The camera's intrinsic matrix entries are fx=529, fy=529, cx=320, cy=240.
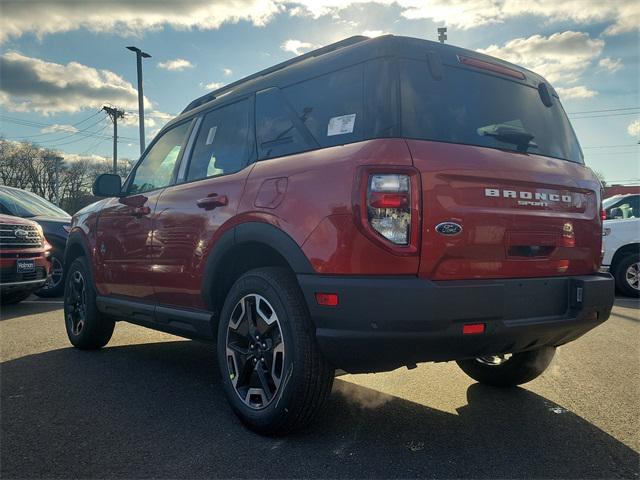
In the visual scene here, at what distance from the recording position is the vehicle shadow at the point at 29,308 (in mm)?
7112

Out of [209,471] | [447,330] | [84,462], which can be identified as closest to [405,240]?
[447,330]

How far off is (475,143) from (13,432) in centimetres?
287

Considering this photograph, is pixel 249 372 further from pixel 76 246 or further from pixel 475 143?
pixel 76 246

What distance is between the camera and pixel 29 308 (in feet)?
25.4

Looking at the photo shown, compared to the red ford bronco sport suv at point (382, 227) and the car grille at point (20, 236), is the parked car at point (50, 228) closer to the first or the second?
the car grille at point (20, 236)

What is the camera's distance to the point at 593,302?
2693 millimetres

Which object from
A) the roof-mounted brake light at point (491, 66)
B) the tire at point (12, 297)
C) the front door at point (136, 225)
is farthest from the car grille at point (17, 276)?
the roof-mounted brake light at point (491, 66)

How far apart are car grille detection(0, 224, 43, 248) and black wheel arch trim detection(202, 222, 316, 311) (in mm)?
5466

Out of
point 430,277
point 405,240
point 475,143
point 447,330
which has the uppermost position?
point 475,143

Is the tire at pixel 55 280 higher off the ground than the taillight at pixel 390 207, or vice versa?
the taillight at pixel 390 207

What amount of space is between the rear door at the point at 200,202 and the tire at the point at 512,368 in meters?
1.92

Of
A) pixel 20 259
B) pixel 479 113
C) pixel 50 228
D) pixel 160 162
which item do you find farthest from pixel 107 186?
pixel 50 228

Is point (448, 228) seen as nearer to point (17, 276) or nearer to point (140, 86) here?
point (17, 276)

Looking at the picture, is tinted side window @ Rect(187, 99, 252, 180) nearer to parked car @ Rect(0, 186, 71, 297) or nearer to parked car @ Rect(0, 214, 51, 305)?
parked car @ Rect(0, 214, 51, 305)
